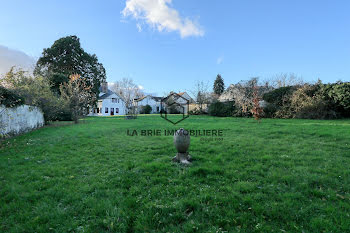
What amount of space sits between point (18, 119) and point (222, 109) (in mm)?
22054

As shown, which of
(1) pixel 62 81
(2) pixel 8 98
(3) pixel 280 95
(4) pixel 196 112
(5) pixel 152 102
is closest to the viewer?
(2) pixel 8 98

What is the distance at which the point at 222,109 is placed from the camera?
2564 centimetres

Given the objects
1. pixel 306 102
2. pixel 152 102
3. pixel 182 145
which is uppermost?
pixel 152 102

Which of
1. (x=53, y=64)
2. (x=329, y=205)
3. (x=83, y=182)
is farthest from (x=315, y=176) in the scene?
(x=53, y=64)

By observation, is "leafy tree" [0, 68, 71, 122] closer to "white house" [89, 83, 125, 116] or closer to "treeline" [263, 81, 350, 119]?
"treeline" [263, 81, 350, 119]

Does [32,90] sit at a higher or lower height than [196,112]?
higher

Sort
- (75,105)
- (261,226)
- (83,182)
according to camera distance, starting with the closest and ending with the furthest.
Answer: (261,226) → (83,182) → (75,105)

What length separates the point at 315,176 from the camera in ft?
13.4

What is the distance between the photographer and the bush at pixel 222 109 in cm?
2486

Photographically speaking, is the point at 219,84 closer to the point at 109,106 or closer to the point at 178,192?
the point at 109,106

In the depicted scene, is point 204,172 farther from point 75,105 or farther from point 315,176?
point 75,105

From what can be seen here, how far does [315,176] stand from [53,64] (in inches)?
1488

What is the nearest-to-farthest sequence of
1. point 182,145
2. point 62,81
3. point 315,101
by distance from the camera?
point 182,145 < point 315,101 < point 62,81

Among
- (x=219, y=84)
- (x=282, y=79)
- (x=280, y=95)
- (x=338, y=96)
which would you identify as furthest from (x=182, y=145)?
Answer: (x=219, y=84)
